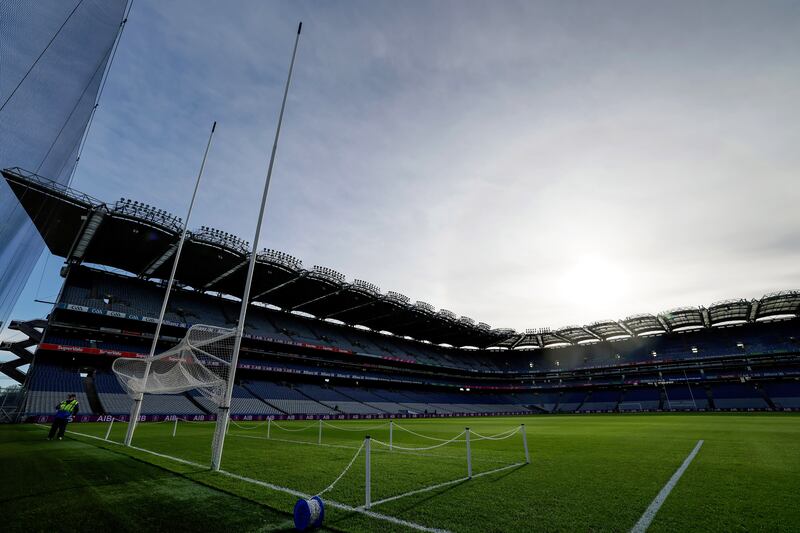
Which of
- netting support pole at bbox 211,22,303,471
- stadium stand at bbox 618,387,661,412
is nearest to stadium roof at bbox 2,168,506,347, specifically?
netting support pole at bbox 211,22,303,471

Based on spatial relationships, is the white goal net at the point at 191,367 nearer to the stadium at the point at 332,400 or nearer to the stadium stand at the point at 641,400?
the stadium at the point at 332,400

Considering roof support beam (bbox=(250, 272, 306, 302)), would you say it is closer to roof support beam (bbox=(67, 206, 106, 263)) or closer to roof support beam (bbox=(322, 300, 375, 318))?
roof support beam (bbox=(322, 300, 375, 318))

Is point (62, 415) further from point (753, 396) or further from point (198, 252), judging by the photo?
point (753, 396)

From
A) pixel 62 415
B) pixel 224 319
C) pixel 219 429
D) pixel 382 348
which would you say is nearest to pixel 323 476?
pixel 219 429

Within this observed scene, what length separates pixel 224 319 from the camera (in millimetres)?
Answer: 41375

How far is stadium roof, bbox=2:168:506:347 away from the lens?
2564 cm

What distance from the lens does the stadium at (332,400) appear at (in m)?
5.57

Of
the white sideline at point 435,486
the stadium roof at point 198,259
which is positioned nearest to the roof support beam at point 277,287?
the stadium roof at point 198,259

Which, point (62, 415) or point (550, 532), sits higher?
point (62, 415)

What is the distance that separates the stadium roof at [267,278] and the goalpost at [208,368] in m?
6.28

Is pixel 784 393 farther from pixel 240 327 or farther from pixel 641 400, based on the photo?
pixel 240 327

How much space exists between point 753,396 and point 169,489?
226ft

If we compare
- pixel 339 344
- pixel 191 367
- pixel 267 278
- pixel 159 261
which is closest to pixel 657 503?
pixel 191 367

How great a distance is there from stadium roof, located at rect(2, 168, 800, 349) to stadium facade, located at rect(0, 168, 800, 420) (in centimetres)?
19
